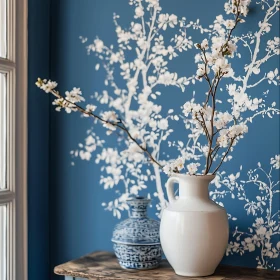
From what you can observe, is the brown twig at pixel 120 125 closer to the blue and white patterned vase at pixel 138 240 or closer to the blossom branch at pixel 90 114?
the blossom branch at pixel 90 114

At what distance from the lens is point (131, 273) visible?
2006 mm

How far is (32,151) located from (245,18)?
102 centimetres

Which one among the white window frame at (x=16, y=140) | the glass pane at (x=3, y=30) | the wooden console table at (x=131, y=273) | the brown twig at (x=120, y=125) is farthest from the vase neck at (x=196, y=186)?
the glass pane at (x=3, y=30)

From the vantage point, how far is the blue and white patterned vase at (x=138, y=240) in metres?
2.04

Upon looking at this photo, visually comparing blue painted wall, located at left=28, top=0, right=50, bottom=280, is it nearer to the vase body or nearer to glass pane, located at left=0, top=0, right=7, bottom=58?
glass pane, located at left=0, top=0, right=7, bottom=58

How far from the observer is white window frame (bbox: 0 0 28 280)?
2.22 m

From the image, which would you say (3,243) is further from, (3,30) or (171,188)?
(3,30)

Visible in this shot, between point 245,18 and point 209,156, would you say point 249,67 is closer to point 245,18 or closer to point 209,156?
point 245,18

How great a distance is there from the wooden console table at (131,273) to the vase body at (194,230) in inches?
2.3

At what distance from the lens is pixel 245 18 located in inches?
83.6

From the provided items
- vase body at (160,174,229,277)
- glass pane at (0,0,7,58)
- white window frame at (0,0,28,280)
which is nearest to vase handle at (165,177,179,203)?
vase body at (160,174,229,277)

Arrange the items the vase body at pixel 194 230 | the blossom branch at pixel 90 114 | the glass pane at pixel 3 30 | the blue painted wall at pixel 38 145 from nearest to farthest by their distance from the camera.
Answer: the vase body at pixel 194 230 → the blossom branch at pixel 90 114 → the glass pane at pixel 3 30 → the blue painted wall at pixel 38 145

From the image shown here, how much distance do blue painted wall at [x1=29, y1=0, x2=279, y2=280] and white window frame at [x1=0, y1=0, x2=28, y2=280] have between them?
0.07 meters

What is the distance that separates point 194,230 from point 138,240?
241 millimetres
